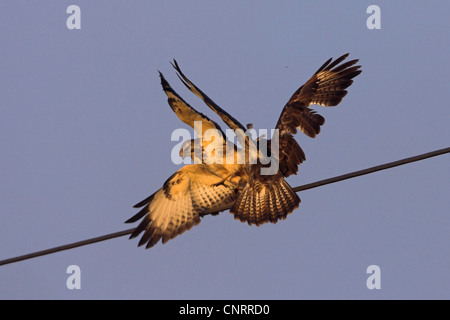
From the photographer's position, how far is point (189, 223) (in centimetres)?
1025


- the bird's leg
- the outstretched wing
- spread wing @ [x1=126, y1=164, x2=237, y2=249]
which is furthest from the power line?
spread wing @ [x1=126, y1=164, x2=237, y2=249]

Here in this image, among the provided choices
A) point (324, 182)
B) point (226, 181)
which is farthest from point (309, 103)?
point (324, 182)

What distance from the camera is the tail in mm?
9219

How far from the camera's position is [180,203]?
407 inches

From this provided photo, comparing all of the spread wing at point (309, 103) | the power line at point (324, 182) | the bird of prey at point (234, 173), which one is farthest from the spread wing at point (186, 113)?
the power line at point (324, 182)

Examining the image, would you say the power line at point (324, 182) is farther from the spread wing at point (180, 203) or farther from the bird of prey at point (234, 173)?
the spread wing at point (180, 203)

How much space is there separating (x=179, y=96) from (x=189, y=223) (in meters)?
2.05

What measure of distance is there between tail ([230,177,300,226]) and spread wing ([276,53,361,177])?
0.23 metres

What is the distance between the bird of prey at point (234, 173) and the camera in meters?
8.88

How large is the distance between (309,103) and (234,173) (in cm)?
145

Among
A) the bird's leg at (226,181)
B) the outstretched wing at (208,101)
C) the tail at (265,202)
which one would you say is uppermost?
the outstretched wing at (208,101)

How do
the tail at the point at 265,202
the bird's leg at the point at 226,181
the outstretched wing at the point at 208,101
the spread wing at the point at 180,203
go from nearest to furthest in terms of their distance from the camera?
the outstretched wing at the point at 208,101
the tail at the point at 265,202
the bird's leg at the point at 226,181
the spread wing at the point at 180,203
